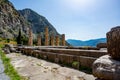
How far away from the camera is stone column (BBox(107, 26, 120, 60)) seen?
4.14 meters

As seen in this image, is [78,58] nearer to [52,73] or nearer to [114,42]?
[52,73]

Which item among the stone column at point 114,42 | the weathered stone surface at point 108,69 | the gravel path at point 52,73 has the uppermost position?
the stone column at point 114,42

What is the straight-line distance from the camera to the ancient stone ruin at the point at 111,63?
3.70 meters

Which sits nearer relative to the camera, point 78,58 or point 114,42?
point 114,42

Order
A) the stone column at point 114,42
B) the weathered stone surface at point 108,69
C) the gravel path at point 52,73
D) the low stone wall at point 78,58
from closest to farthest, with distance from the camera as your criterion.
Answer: the weathered stone surface at point 108,69 → the stone column at point 114,42 → the gravel path at point 52,73 → the low stone wall at point 78,58

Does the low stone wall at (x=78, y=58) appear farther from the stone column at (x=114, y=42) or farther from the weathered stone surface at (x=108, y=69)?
Result: the weathered stone surface at (x=108, y=69)

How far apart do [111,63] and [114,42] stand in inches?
25.5

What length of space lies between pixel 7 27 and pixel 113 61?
106 meters

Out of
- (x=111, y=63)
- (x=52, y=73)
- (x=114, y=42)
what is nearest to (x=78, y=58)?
(x=52, y=73)

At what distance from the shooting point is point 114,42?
4.27 m

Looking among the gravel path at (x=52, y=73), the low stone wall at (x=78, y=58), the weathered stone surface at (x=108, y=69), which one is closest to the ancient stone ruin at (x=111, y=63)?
the weathered stone surface at (x=108, y=69)

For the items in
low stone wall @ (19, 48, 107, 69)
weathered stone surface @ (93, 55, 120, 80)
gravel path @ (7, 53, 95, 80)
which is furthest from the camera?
low stone wall @ (19, 48, 107, 69)

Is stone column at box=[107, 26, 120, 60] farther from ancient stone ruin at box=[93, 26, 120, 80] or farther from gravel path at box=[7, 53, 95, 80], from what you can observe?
gravel path at box=[7, 53, 95, 80]

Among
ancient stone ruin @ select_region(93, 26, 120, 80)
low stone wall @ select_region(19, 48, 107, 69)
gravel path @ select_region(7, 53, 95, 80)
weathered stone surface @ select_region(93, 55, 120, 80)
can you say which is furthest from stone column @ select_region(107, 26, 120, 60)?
low stone wall @ select_region(19, 48, 107, 69)
